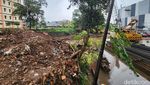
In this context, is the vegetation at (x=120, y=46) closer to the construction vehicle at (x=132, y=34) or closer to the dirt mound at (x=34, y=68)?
the dirt mound at (x=34, y=68)

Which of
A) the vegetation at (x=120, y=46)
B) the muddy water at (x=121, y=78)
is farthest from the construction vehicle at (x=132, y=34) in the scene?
the vegetation at (x=120, y=46)

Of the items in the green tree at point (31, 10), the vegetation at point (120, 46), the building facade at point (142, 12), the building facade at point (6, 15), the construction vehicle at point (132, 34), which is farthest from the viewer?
the building facade at point (142, 12)

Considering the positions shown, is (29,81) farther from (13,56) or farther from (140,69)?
(140,69)

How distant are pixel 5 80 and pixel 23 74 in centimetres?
43

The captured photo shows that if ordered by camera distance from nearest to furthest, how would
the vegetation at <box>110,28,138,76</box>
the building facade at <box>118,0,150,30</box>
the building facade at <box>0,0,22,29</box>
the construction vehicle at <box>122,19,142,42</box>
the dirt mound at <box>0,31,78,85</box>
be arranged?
1. the vegetation at <box>110,28,138,76</box>
2. the dirt mound at <box>0,31,78,85</box>
3. the construction vehicle at <box>122,19,142,42</box>
4. the building facade at <box>0,0,22,29</box>
5. the building facade at <box>118,0,150,30</box>

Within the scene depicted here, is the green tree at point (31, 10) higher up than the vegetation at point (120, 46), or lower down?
higher up

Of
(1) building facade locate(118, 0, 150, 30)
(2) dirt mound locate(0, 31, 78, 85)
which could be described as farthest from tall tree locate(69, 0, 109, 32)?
(2) dirt mound locate(0, 31, 78, 85)

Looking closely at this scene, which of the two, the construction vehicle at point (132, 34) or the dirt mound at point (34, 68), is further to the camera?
the construction vehicle at point (132, 34)

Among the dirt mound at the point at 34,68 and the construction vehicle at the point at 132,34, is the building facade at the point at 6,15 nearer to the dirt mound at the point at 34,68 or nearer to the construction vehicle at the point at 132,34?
the construction vehicle at the point at 132,34

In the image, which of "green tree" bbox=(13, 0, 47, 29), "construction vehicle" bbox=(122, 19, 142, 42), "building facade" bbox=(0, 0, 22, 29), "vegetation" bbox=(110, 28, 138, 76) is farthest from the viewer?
"building facade" bbox=(0, 0, 22, 29)

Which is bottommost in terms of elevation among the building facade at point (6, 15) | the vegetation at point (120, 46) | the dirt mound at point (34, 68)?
the dirt mound at point (34, 68)

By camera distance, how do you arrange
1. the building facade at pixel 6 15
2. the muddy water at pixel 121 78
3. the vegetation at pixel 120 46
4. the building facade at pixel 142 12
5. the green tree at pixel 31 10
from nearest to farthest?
the vegetation at pixel 120 46
the muddy water at pixel 121 78
the green tree at pixel 31 10
the building facade at pixel 6 15
the building facade at pixel 142 12

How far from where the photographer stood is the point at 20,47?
6117 millimetres

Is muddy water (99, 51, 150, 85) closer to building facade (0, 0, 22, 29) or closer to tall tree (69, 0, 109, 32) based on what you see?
tall tree (69, 0, 109, 32)
